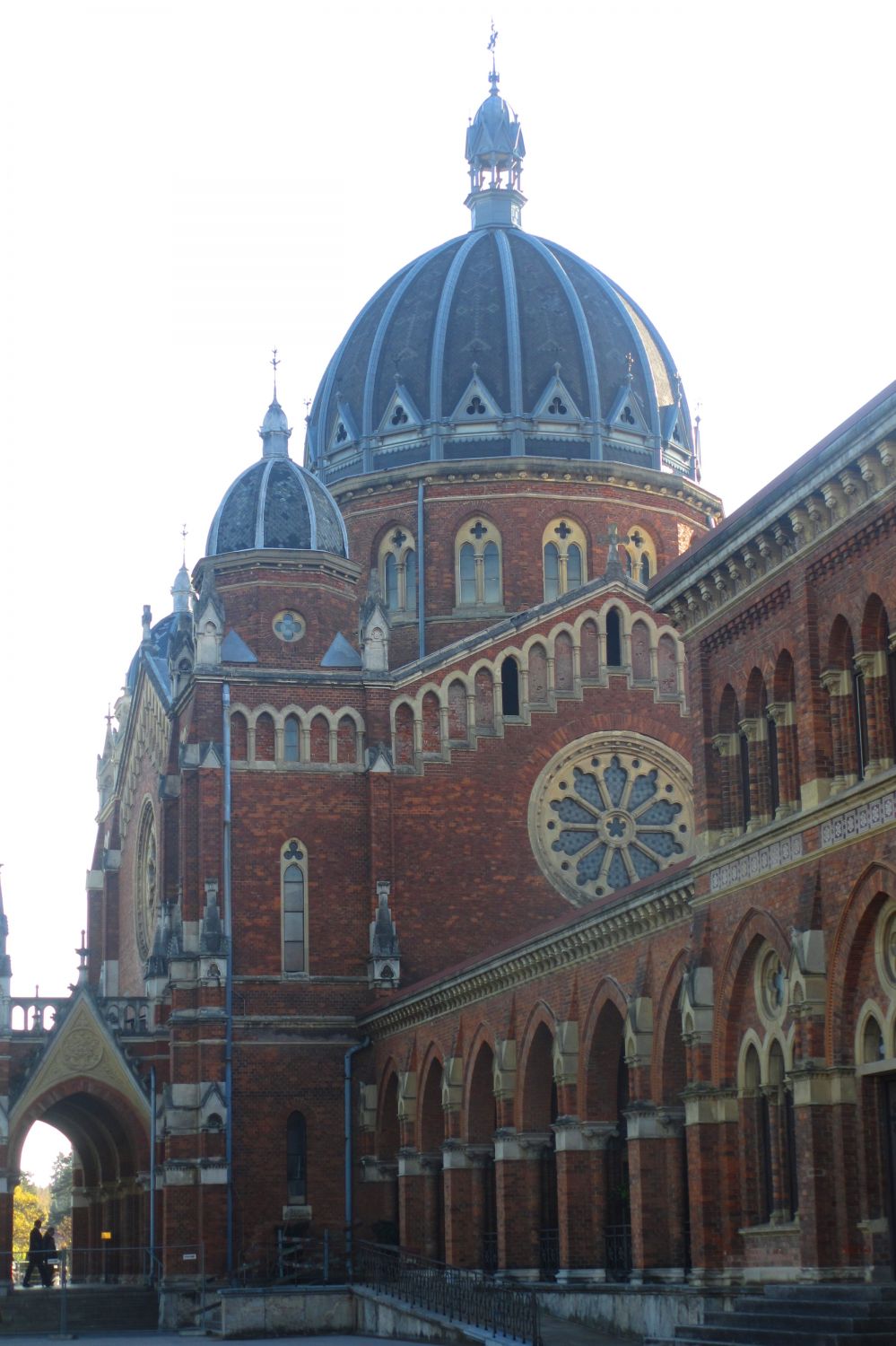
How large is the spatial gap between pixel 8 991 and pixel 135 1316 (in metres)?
7.23

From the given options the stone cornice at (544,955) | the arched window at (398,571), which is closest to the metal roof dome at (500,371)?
the arched window at (398,571)

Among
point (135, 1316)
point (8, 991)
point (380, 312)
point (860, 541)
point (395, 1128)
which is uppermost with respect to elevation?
point (380, 312)

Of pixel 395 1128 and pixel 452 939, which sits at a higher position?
pixel 452 939

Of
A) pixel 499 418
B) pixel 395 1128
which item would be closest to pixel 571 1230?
pixel 395 1128

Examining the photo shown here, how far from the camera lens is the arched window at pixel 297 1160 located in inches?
1897

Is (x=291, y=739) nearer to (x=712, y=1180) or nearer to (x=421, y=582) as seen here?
(x=421, y=582)

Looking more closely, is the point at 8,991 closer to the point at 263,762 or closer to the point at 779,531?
the point at 263,762

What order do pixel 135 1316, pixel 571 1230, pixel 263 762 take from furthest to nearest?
pixel 263 762 → pixel 135 1316 → pixel 571 1230

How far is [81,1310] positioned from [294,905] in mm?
9309

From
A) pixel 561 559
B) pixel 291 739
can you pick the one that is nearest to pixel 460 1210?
pixel 291 739

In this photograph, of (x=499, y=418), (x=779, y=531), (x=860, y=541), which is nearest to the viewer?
(x=860, y=541)

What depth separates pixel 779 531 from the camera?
28500 mm

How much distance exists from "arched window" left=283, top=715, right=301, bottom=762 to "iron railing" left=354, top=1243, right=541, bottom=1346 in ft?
34.1

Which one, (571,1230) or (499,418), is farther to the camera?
(499,418)
